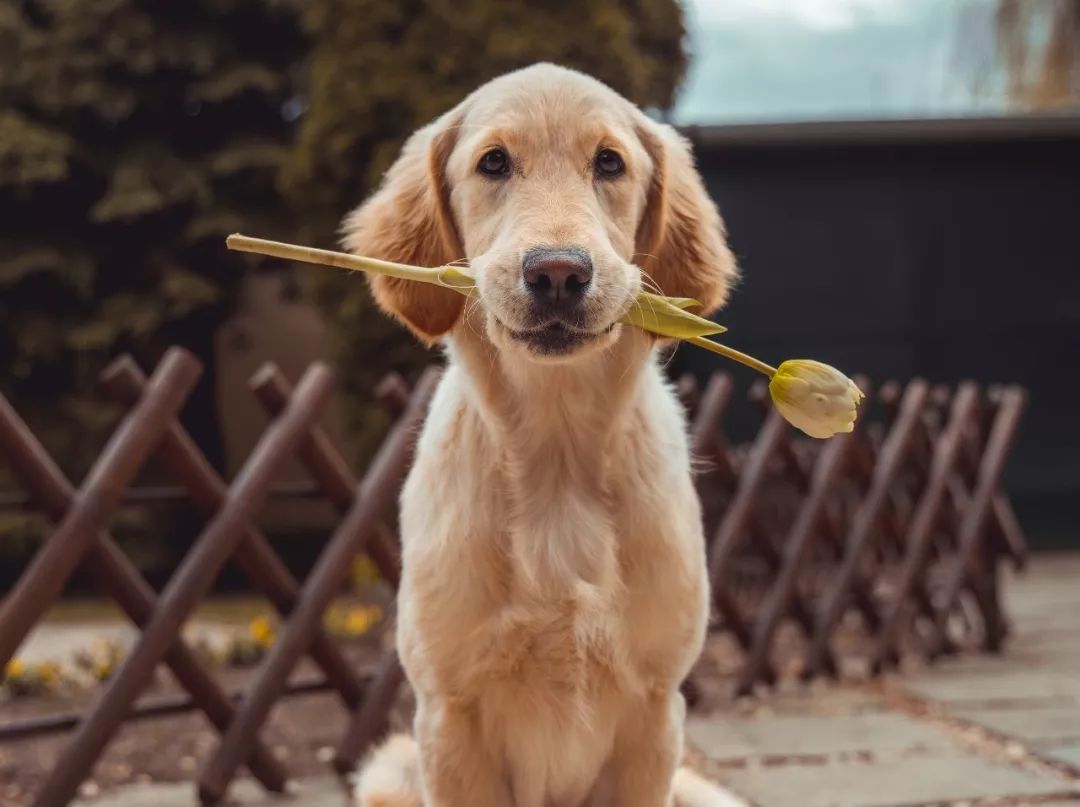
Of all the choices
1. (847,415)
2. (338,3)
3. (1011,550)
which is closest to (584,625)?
(847,415)

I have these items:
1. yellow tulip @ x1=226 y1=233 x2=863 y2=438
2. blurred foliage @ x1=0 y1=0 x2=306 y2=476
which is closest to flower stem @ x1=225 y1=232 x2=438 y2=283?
yellow tulip @ x1=226 y1=233 x2=863 y2=438

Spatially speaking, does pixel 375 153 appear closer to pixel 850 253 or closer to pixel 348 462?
pixel 348 462

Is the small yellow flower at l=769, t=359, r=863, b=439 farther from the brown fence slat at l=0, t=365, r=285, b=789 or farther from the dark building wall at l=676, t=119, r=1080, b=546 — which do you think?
the dark building wall at l=676, t=119, r=1080, b=546

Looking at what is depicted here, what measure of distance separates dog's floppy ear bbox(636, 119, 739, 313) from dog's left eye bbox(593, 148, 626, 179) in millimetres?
193

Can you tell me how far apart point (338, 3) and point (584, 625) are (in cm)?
580

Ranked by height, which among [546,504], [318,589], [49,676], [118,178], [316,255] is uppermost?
[316,255]

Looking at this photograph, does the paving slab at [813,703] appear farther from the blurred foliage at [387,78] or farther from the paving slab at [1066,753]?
the blurred foliage at [387,78]

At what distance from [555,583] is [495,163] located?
2.68ft

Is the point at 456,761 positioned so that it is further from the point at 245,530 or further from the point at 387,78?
the point at 387,78

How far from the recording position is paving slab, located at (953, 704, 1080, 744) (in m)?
3.89

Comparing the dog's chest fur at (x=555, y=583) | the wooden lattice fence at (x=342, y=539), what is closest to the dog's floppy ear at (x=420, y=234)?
the dog's chest fur at (x=555, y=583)

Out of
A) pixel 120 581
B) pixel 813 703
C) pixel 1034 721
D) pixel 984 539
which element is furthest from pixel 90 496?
pixel 984 539

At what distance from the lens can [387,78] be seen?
668 cm

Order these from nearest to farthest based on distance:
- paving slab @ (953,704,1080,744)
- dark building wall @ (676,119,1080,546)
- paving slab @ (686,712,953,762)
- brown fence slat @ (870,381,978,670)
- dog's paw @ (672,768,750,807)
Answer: dog's paw @ (672,768,750,807), paving slab @ (686,712,953,762), paving slab @ (953,704,1080,744), brown fence slat @ (870,381,978,670), dark building wall @ (676,119,1080,546)
